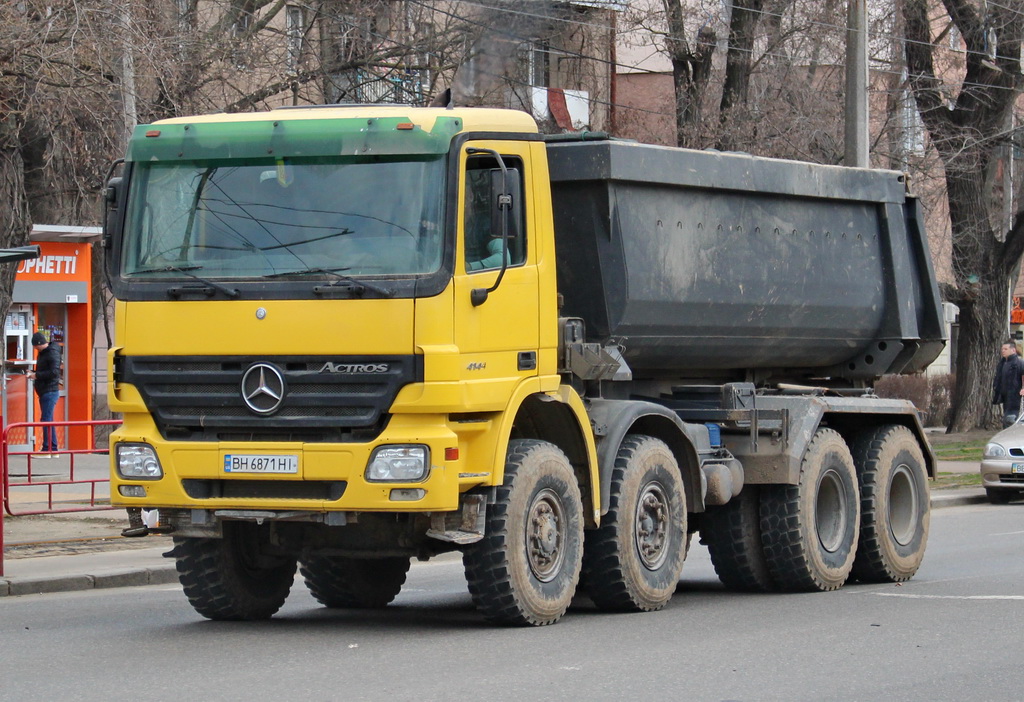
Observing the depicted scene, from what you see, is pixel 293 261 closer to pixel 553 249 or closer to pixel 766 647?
pixel 553 249

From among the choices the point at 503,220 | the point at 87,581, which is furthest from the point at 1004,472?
the point at 503,220

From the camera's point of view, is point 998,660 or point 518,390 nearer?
point 998,660

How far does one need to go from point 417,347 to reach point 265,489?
3.75 feet

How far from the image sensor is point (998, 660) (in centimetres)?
797

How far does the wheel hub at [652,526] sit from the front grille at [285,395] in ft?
7.18

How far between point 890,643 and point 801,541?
2681 mm

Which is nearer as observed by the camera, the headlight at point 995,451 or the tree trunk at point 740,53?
the headlight at point 995,451

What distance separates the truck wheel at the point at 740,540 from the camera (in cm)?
1142

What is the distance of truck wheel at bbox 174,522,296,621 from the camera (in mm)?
9273

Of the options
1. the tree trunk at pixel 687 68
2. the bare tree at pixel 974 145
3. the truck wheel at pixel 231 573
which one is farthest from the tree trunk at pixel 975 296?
the truck wheel at pixel 231 573

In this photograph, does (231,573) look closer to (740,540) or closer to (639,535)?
(639,535)

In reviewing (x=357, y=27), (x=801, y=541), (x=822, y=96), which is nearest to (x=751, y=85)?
(x=822, y=96)

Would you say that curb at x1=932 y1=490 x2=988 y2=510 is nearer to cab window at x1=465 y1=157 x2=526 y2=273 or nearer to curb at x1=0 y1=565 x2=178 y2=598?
curb at x1=0 y1=565 x2=178 y2=598

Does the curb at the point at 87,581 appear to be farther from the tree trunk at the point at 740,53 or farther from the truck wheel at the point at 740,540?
the tree trunk at the point at 740,53
